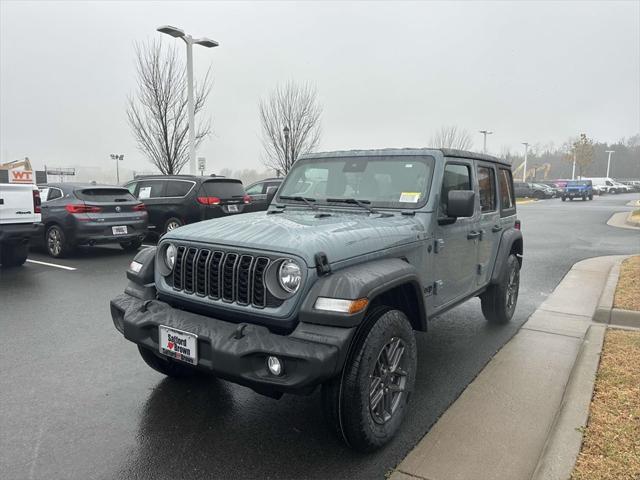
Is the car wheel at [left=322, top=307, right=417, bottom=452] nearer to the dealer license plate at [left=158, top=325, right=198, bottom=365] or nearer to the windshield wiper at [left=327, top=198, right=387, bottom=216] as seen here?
the dealer license plate at [left=158, top=325, right=198, bottom=365]

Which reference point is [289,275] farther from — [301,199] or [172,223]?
Result: [172,223]

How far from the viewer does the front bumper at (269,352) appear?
246cm

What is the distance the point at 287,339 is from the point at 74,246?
8.20 m

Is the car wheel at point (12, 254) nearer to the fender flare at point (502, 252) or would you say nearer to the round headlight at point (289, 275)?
the round headlight at point (289, 275)

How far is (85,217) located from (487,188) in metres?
7.63

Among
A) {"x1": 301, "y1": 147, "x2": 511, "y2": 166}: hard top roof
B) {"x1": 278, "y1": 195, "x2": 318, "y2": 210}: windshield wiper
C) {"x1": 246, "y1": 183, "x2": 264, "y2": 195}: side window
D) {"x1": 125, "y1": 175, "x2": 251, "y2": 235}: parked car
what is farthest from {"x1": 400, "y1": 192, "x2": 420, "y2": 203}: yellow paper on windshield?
{"x1": 246, "y1": 183, "x2": 264, "y2": 195}: side window

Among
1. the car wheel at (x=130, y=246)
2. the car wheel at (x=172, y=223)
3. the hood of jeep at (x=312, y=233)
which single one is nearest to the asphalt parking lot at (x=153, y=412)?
the hood of jeep at (x=312, y=233)

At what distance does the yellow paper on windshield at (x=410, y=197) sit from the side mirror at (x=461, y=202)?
265mm

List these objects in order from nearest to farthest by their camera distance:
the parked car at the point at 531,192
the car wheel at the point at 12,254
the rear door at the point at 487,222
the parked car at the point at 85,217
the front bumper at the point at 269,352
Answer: the front bumper at the point at 269,352
the rear door at the point at 487,222
the car wheel at the point at 12,254
the parked car at the point at 85,217
the parked car at the point at 531,192

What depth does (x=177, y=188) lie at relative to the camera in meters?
11.6

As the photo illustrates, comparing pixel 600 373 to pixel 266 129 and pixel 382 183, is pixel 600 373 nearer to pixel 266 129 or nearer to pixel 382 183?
pixel 382 183

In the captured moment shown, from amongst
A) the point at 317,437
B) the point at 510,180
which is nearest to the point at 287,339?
the point at 317,437

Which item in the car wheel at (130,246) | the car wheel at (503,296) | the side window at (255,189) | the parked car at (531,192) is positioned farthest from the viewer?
the parked car at (531,192)

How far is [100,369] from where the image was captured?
4.08 meters
